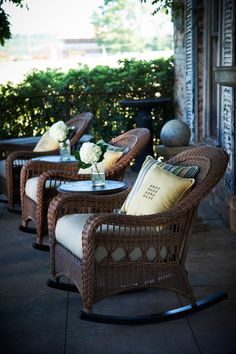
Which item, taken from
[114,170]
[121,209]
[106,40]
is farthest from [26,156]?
[106,40]

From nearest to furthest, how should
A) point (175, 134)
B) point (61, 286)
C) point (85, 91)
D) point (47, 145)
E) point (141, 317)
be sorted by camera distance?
point (141, 317) < point (61, 286) < point (175, 134) < point (47, 145) < point (85, 91)

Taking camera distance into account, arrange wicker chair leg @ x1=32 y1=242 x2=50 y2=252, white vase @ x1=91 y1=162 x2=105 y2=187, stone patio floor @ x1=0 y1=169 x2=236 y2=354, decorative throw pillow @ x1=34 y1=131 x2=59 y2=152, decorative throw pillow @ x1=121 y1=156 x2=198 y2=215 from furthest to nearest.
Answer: decorative throw pillow @ x1=34 y1=131 x2=59 y2=152 → wicker chair leg @ x1=32 y1=242 x2=50 y2=252 → white vase @ x1=91 y1=162 x2=105 y2=187 → decorative throw pillow @ x1=121 y1=156 x2=198 y2=215 → stone patio floor @ x1=0 y1=169 x2=236 y2=354

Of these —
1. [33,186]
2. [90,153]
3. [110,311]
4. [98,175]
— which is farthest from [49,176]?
[110,311]

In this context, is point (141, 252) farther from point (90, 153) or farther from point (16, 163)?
point (16, 163)

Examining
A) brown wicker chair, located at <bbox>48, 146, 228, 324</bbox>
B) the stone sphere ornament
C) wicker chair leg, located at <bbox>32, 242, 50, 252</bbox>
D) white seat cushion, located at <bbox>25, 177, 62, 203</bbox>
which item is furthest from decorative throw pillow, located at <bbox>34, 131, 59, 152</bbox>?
brown wicker chair, located at <bbox>48, 146, 228, 324</bbox>

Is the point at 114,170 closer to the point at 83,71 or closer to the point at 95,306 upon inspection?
the point at 95,306

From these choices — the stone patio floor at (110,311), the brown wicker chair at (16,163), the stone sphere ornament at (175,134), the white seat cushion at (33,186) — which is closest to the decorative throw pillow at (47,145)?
the brown wicker chair at (16,163)

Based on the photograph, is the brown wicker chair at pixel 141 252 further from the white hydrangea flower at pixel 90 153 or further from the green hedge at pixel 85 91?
the green hedge at pixel 85 91

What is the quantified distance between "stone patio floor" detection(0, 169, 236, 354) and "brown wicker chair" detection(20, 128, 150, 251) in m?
0.30

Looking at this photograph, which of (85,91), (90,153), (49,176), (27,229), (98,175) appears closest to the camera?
(90,153)

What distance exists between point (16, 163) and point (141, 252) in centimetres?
301

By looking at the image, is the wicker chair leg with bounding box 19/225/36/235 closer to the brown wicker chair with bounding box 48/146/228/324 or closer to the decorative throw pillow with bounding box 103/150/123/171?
the decorative throw pillow with bounding box 103/150/123/171

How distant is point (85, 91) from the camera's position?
900cm

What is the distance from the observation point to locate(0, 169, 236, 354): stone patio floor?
128 inches
